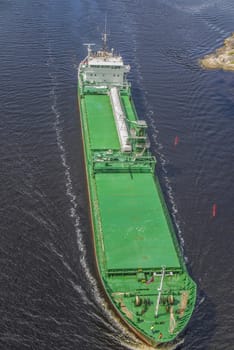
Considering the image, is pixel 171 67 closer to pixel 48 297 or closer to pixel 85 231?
pixel 85 231

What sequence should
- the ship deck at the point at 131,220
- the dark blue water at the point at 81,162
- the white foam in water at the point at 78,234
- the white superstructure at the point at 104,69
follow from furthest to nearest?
the white superstructure at the point at 104,69 → the ship deck at the point at 131,220 → the dark blue water at the point at 81,162 → the white foam in water at the point at 78,234

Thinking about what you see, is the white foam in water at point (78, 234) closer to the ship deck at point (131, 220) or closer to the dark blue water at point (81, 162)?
the dark blue water at point (81, 162)

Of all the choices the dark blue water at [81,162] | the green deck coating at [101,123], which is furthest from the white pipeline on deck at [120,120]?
the dark blue water at [81,162]

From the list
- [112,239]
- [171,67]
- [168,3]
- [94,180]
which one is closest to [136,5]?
[168,3]

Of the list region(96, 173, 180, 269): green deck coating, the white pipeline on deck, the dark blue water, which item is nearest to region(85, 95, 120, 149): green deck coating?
the white pipeline on deck

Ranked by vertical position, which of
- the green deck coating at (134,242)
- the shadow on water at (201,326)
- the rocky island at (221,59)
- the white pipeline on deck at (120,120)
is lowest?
the shadow on water at (201,326)

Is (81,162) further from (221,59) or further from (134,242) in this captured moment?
(221,59)

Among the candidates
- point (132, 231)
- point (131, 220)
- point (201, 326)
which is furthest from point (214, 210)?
point (201, 326)
